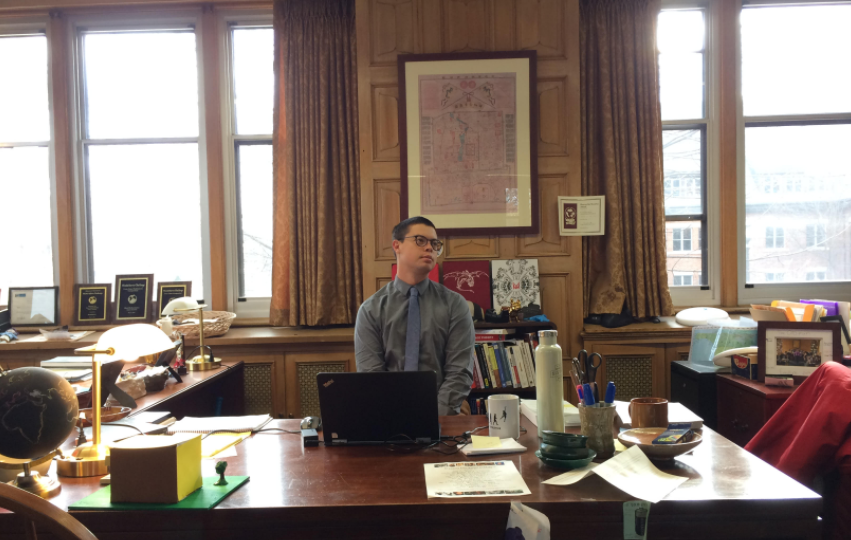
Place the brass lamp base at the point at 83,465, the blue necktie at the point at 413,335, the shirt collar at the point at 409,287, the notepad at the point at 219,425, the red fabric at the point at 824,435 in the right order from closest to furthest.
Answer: the brass lamp base at the point at 83,465, the red fabric at the point at 824,435, the notepad at the point at 219,425, the blue necktie at the point at 413,335, the shirt collar at the point at 409,287

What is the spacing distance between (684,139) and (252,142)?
113 inches

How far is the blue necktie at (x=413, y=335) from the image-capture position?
2.61 m

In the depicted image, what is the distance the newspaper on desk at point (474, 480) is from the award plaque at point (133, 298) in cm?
306

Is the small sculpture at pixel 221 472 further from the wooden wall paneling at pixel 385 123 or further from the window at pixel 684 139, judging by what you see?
the window at pixel 684 139

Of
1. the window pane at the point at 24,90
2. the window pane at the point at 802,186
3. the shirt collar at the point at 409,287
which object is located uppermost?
the window pane at the point at 24,90

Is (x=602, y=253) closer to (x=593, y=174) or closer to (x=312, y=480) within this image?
(x=593, y=174)

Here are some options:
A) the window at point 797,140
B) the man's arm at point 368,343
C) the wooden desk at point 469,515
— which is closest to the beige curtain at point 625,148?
the window at point 797,140

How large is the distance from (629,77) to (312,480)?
10.6ft

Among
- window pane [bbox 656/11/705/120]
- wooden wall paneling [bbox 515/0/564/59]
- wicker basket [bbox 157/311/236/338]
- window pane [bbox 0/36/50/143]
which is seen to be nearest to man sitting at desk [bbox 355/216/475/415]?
wicker basket [bbox 157/311/236/338]

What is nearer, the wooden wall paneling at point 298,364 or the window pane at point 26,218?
the wooden wall paneling at point 298,364

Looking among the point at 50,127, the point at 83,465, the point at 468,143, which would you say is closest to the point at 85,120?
the point at 50,127

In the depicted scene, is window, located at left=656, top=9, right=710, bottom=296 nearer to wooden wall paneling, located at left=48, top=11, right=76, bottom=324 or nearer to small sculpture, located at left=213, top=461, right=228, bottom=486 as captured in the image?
small sculpture, located at left=213, top=461, right=228, bottom=486

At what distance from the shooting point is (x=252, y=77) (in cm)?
413

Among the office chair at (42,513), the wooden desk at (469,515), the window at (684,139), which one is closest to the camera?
A: the office chair at (42,513)
